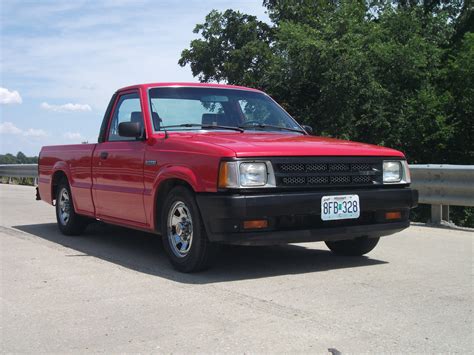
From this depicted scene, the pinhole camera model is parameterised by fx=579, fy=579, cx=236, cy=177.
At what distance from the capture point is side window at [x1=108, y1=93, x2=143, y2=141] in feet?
20.4

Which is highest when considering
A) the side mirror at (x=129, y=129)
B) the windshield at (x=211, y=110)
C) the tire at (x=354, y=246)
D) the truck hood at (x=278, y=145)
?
the windshield at (x=211, y=110)

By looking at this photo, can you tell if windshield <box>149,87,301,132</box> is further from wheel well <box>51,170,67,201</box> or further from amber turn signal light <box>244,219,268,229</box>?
wheel well <box>51,170,67,201</box>

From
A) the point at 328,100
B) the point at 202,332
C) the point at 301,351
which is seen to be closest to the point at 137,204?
the point at 202,332

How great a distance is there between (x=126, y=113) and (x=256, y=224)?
2.54 m

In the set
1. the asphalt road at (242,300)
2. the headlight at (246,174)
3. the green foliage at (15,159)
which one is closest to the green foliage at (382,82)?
the green foliage at (15,159)

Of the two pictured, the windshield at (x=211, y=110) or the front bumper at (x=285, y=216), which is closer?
the front bumper at (x=285, y=216)

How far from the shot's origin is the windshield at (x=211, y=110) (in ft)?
19.6

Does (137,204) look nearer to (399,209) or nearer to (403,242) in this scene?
(399,209)

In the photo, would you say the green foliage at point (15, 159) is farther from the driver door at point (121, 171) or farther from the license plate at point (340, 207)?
the license plate at point (340, 207)

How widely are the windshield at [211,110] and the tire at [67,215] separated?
7.44 feet

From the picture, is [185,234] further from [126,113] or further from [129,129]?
[126,113]

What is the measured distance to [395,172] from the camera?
18.2 feet

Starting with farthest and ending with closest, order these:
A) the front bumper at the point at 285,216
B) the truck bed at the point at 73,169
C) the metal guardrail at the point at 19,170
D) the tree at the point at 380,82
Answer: the tree at the point at 380,82, the metal guardrail at the point at 19,170, the truck bed at the point at 73,169, the front bumper at the point at 285,216

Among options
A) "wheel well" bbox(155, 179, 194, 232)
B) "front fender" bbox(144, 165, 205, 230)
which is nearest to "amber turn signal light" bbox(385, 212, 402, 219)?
"front fender" bbox(144, 165, 205, 230)
